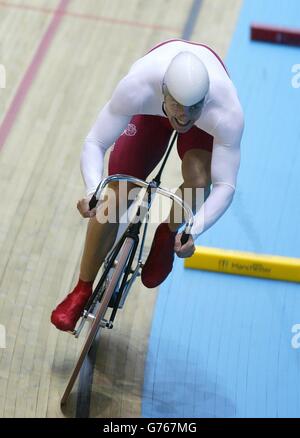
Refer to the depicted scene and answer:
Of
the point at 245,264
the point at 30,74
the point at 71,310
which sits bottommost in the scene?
the point at 71,310

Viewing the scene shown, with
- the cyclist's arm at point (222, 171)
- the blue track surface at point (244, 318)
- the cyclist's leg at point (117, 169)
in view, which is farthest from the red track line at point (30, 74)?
the cyclist's arm at point (222, 171)

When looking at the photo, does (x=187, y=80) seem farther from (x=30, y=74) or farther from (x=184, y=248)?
(x=30, y=74)

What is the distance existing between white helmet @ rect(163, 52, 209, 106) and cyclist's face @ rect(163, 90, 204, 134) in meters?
0.03

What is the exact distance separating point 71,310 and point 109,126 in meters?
0.77

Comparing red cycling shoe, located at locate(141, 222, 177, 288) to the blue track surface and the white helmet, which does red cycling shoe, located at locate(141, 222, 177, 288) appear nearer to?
the blue track surface

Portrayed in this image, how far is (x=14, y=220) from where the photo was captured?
4543 millimetres

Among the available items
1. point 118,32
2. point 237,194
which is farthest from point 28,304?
point 118,32

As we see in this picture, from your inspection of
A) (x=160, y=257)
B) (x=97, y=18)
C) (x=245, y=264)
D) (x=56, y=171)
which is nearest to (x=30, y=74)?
(x=97, y=18)

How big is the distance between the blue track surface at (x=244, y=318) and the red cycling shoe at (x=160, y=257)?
0.49 metres

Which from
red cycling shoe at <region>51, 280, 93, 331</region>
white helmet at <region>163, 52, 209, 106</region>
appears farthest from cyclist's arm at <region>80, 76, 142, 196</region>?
red cycling shoe at <region>51, 280, 93, 331</region>

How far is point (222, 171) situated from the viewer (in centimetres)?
330

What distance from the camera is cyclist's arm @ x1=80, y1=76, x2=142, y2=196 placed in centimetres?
329

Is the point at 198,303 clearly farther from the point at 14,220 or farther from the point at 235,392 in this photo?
the point at 14,220
